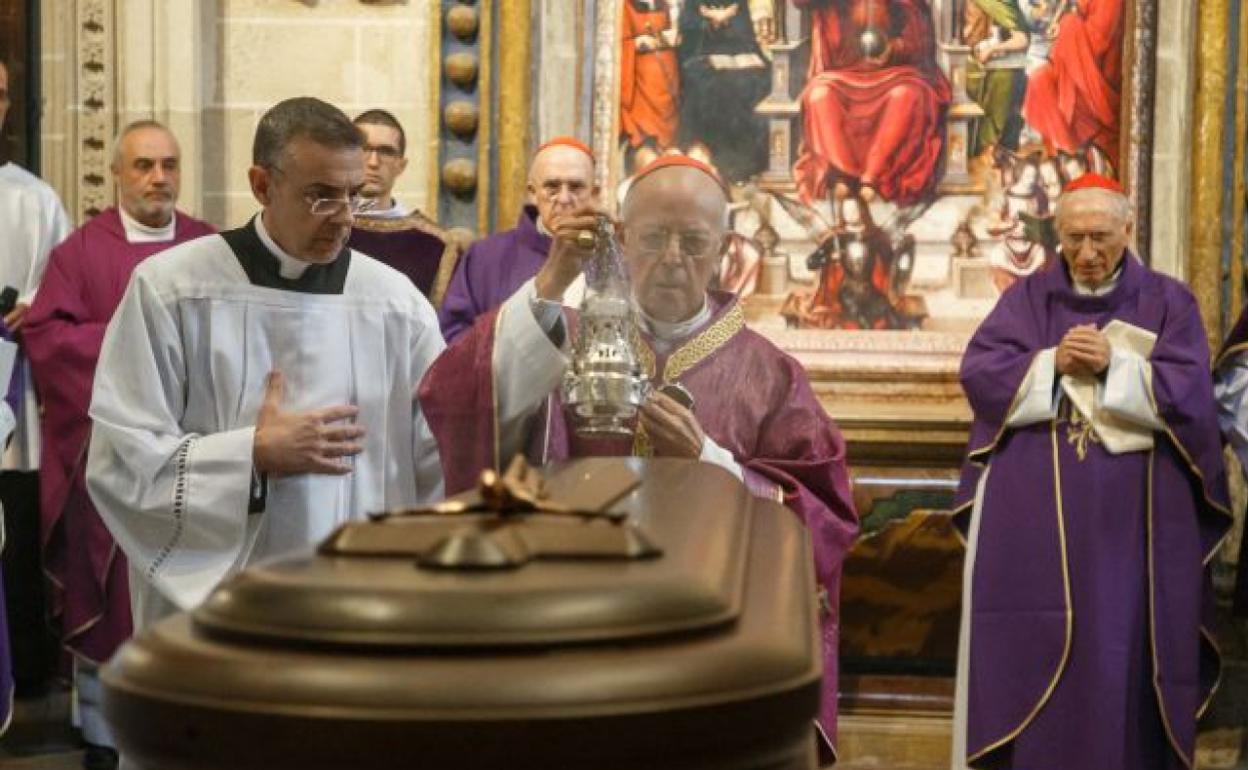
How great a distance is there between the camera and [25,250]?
7.75m

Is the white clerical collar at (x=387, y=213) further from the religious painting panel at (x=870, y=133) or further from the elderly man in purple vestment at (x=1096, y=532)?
the elderly man in purple vestment at (x=1096, y=532)

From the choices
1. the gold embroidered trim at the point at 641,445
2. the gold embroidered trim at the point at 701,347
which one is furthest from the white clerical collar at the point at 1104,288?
the gold embroidered trim at the point at 641,445

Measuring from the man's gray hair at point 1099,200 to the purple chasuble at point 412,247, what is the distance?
2045 mm

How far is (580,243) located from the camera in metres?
3.82

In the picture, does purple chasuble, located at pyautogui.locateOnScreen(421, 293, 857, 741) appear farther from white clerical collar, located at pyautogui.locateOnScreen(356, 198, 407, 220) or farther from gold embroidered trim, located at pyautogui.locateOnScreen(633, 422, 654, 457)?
white clerical collar, located at pyautogui.locateOnScreen(356, 198, 407, 220)

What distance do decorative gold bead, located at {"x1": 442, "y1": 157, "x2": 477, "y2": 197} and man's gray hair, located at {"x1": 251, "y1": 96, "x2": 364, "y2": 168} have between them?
3991 mm

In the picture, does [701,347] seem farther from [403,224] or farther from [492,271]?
[403,224]

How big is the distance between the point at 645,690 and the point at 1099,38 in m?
7.37

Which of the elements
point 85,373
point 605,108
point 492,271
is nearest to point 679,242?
point 492,271

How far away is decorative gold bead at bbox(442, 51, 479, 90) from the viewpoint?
322 inches

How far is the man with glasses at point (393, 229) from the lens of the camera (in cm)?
729

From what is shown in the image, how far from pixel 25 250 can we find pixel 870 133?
313 centimetres

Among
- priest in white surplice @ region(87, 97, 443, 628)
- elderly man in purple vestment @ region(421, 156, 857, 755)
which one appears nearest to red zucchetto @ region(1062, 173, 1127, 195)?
elderly man in purple vestment @ region(421, 156, 857, 755)

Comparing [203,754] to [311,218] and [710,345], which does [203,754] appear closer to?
[311,218]
